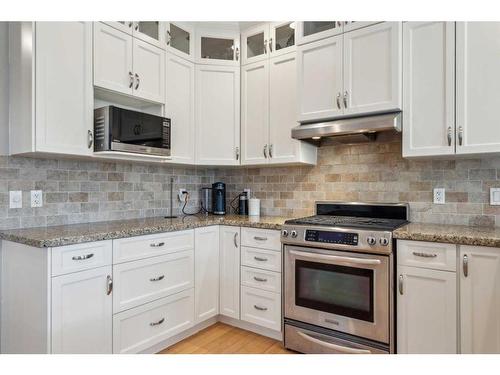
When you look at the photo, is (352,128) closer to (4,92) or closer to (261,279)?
(261,279)

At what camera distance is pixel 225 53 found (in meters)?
2.96

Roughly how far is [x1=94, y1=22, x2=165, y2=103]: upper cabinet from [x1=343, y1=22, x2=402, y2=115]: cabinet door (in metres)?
1.43

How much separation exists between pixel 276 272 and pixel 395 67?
162 cm

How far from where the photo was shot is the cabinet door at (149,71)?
2.40 meters

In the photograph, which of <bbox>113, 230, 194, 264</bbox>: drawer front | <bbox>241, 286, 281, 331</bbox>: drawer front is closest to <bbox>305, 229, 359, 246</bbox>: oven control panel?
<bbox>241, 286, 281, 331</bbox>: drawer front

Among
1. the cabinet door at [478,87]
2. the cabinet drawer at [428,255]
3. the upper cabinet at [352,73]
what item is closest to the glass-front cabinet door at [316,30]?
the upper cabinet at [352,73]

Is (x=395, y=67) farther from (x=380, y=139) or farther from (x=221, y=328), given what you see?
(x=221, y=328)

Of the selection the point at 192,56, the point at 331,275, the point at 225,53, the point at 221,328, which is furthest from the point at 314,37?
the point at 221,328

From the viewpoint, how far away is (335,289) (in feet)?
6.88

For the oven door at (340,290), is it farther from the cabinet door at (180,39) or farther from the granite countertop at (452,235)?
the cabinet door at (180,39)

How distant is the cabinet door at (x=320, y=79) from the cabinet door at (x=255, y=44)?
39 cm

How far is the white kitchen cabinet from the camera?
1.88 meters

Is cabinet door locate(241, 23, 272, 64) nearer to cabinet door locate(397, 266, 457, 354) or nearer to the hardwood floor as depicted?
cabinet door locate(397, 266, 457, 354)

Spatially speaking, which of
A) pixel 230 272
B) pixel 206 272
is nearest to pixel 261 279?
pixel 230 272
